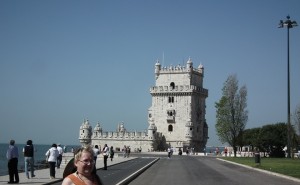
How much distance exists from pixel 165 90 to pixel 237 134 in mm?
34984

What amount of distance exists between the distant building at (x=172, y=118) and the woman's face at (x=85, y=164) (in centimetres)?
9563

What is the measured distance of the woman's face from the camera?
578 centimetres

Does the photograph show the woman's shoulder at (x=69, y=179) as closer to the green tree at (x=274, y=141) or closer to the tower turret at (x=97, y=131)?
the green tree at (x=274, y=141)

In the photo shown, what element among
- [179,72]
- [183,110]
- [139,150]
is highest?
[179,72]

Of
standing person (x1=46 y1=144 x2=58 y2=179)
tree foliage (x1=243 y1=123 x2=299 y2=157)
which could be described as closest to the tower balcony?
tree foliage (x1=243 y1=123 x2=299 y2=157)

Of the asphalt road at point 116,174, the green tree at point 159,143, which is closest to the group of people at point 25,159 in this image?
the asphalt road at point 116,174

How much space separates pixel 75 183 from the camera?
5645 mm

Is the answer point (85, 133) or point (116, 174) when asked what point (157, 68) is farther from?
point (116, 174)

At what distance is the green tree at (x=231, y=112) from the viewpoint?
7406 centimetres

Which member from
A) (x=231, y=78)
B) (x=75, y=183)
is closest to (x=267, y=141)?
(x=231, y=78)

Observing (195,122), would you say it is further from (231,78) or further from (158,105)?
(231,78)

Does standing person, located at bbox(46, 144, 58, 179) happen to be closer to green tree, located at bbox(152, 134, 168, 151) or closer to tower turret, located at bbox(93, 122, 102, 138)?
green tree, located at bbox(152, 134, 168, 151)

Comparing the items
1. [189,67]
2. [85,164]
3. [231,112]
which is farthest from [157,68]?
[85,164]

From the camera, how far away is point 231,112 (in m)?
74.2
